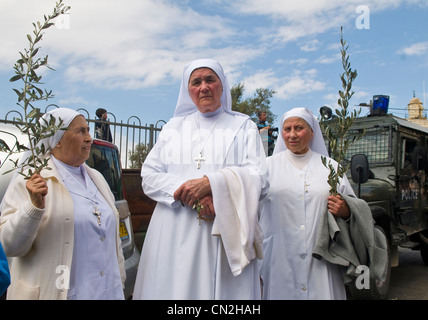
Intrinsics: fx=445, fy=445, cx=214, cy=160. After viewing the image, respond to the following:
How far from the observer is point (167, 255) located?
277 cm

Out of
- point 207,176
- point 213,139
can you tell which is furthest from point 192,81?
point 207,176

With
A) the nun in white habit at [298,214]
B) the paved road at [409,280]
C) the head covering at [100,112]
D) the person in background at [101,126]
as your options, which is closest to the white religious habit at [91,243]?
the nun in white habit at [298,214]

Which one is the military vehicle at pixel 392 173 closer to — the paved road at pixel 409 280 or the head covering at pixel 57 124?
the paved road at pixel 409 280

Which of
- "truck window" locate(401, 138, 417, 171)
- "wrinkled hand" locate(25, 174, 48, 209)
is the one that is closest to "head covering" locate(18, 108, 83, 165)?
"wrinkled hand" locate(25, 174, 48, 209)

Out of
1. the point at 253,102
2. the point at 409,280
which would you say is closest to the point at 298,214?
the point at 409,280

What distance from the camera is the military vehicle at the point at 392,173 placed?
21.8 ft

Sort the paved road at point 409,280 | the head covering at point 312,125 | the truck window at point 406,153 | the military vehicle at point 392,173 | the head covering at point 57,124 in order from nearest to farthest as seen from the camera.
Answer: the head covering at point 57,124, the head covering at point 312,125, the paved road at point 409,280, the military vehicle at point 392,173, the truck window at point 406,153

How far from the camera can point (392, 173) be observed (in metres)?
7.02

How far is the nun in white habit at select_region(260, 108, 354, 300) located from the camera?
10.2ft

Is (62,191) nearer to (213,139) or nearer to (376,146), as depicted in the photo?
(213,139)

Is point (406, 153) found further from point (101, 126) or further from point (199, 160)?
point (101, 126)

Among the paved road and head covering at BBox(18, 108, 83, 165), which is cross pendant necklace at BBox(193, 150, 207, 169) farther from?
the paved road

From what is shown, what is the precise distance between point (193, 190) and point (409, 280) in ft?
20.5
